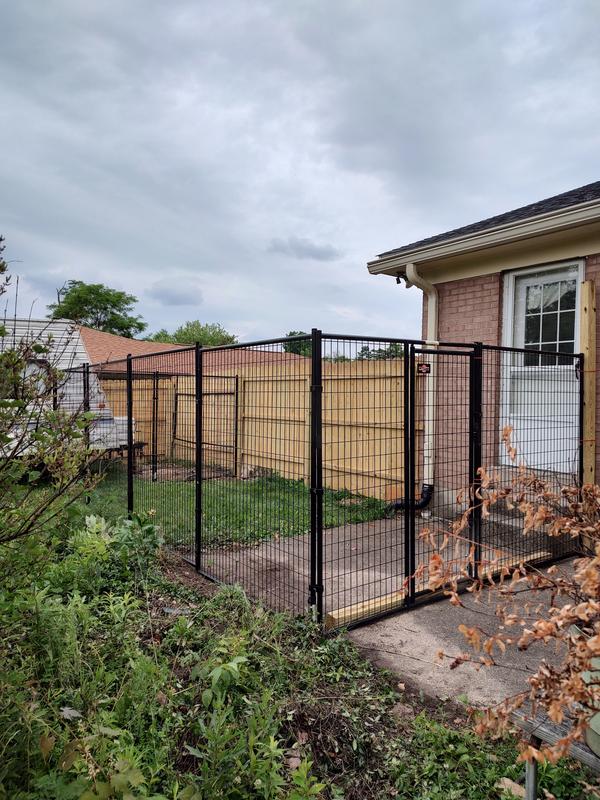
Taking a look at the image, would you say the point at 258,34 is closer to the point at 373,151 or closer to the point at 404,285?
the point at 373,151

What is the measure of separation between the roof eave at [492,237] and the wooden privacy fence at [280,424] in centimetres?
141

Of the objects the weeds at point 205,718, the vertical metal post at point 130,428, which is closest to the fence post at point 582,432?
the weeds at point 205,718

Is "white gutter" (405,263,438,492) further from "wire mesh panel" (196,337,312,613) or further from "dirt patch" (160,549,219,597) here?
"dirt patch" (160,549,219,597)

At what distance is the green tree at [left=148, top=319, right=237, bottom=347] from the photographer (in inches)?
1636

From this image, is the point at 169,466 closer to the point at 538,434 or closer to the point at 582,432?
the point at 538,434

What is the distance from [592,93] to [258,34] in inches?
177

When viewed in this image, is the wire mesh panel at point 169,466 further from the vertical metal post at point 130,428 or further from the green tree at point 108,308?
the green tree at point 108,308

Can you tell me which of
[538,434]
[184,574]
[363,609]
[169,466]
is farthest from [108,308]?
[363,609]

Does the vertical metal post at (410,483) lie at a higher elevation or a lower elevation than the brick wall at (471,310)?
lower

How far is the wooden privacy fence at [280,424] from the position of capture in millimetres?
4336

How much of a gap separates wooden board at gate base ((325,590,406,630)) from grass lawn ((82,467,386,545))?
1.45 metres

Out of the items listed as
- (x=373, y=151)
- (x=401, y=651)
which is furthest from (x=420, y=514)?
(x=373, y=151)

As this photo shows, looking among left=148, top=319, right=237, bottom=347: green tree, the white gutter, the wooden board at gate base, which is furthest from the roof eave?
left=148, top=319, right=237, bottom=347: green tree

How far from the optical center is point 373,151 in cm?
806
